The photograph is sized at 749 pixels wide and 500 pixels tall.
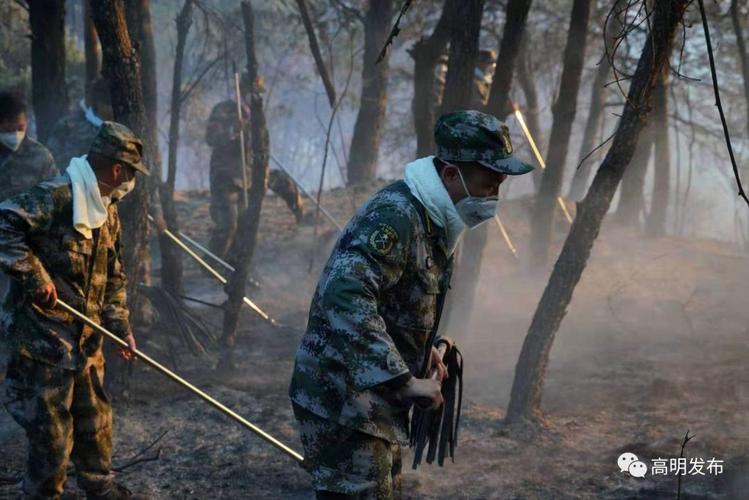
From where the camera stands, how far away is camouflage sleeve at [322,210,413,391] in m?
2.43

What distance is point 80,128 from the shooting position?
24.6 ft

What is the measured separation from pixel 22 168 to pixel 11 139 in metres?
0.28

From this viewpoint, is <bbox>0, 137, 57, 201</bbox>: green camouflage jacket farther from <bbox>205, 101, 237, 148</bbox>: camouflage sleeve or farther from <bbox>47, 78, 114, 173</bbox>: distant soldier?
<bbox>205, 101, 237, 148</bbox>: camouflage sleeve

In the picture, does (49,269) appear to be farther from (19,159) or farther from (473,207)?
(19,159)

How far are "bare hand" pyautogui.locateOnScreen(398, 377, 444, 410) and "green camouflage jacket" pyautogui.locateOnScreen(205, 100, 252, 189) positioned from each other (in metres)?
8.22


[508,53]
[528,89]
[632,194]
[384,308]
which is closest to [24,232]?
[384,308]

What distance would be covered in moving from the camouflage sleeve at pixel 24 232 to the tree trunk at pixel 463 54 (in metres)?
3.96

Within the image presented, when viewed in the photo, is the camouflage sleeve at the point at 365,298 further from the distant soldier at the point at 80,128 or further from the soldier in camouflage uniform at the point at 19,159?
the distant soldier at the point at 80,128

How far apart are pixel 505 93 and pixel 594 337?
3523 mm

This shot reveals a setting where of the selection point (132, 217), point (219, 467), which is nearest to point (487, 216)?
point (219, 467)

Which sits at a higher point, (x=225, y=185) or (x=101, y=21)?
(x=101, y=21)

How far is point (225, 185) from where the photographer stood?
33.9 feet

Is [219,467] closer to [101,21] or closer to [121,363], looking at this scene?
[121,363]

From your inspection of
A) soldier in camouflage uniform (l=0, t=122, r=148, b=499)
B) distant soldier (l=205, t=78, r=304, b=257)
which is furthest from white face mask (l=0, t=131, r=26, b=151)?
distant soldier (l=205, t=78, r=304, b=257)
